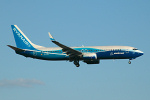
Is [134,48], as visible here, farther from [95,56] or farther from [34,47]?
[34,47]

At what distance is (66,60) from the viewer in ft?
257

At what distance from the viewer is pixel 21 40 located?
3248 inches

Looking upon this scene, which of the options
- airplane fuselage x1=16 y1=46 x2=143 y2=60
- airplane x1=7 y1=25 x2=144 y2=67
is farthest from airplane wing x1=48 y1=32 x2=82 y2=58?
airplane fuselage x1=16 y1=46 x2=143 y2=60

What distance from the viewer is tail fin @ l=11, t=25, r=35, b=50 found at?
3197 inches

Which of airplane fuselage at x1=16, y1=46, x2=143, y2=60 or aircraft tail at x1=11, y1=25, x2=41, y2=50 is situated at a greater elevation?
aircraft tail at x1=11, y1=25, x2=41, y2=50

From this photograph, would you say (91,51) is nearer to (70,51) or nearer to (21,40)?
(70,51)

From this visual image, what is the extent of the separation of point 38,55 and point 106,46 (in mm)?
15917

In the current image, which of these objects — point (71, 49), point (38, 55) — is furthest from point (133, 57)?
point (38, 55)

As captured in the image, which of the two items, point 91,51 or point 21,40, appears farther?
point 21,40

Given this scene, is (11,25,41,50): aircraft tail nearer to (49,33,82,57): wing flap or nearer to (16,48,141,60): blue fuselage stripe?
(16,48,141,60): blue fuselage stripe

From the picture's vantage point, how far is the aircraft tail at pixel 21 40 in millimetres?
81062

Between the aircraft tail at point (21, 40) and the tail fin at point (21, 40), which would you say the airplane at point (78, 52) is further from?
the tail fin at point (21, 40)

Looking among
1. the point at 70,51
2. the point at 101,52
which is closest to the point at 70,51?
the point at 70,51

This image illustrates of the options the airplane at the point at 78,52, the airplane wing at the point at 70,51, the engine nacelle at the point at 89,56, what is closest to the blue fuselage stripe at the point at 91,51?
the airplane at the point at 78,52
